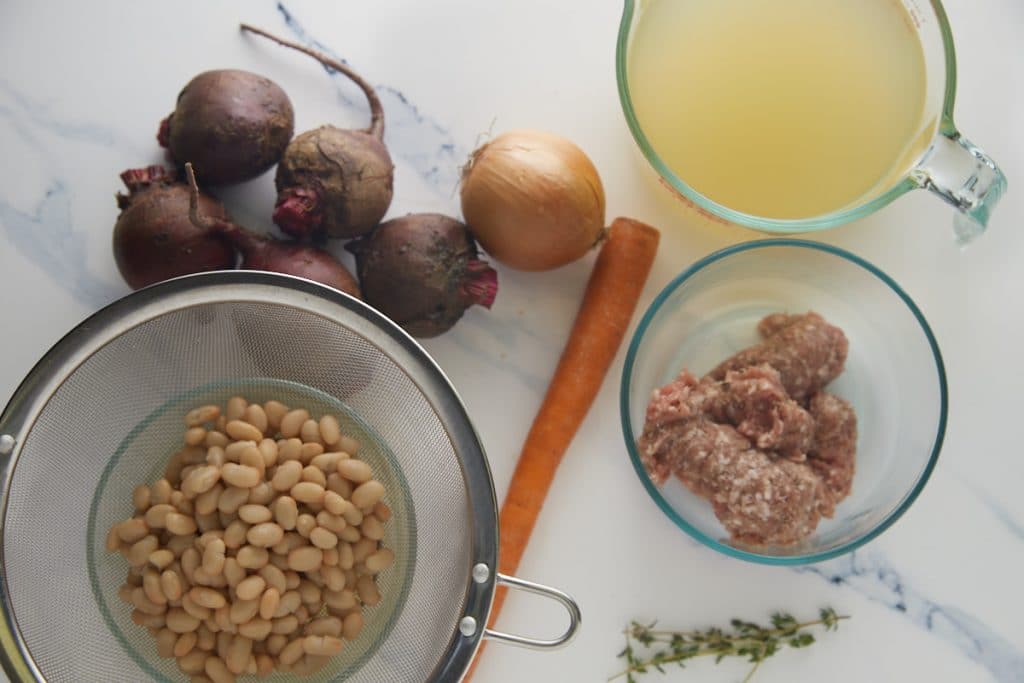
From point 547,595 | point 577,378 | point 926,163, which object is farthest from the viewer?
point 577,378

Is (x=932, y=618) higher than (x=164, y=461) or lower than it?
higher

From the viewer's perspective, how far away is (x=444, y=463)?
4.13 ft

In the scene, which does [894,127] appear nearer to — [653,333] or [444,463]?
[653,333]

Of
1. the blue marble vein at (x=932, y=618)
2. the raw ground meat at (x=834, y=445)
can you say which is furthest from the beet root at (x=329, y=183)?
the blue marble vein at (x=932, y=618)

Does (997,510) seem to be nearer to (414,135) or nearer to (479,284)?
(479,284)

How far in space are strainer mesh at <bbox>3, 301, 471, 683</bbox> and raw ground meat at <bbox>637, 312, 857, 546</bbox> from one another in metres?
0.31

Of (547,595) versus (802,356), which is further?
(802,356)

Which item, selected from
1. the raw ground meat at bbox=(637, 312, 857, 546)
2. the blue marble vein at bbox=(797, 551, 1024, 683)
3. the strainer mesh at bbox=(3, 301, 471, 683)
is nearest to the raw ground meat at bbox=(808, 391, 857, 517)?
the raw ground meat at bbox=(637, 312, 857, 546)

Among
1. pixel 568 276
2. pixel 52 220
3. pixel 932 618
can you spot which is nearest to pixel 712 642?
pixel 932 618

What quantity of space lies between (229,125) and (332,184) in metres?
0.15

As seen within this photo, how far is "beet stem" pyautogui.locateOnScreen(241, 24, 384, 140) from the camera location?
134 cm

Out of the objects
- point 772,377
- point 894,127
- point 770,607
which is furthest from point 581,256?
point 770,607

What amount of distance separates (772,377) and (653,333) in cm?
18

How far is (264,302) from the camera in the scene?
118 cm
